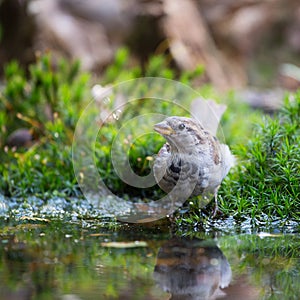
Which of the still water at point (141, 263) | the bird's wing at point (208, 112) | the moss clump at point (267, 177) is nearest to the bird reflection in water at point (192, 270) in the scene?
the still water at point (141, 263)

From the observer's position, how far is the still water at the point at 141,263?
9.13 feet

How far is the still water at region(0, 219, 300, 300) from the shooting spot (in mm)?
2783

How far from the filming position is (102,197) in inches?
207

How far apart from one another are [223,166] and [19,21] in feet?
20.3

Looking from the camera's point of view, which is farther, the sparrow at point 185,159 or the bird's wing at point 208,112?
the bird's wing at point 208,112

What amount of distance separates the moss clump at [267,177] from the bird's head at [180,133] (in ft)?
2.39

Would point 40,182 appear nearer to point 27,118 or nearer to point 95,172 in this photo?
point 95,172

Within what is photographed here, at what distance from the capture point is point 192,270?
3.18 metres

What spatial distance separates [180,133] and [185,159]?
19 centimetres

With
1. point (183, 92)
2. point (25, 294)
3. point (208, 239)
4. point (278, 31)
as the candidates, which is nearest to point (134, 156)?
point (208, 239)

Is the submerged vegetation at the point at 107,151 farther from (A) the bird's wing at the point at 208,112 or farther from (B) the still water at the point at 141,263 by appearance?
(B) the still water at the point at 141,263

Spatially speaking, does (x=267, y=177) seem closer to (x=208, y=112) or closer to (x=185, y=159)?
(x=208, y=112)

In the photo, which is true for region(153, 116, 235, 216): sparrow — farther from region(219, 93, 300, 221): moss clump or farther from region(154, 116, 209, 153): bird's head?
region(219, 93, 300, 221): moss clump

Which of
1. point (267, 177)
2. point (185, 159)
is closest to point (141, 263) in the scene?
point (185, 159)
